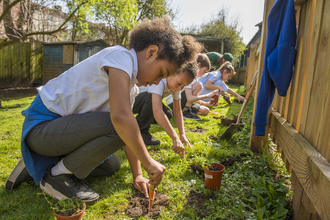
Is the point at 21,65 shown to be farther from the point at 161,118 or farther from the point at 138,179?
the point at 138,179

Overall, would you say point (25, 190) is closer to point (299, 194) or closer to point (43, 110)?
point (43, 110)

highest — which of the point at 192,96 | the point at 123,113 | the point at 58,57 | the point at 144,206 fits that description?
the point at 58,57

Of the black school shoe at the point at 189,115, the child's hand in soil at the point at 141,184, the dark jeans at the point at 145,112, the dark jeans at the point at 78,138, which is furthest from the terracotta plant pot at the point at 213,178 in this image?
the black school shoe at the point at 189,115

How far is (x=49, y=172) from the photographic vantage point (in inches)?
68.1

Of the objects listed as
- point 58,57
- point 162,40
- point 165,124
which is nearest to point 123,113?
point 162,40

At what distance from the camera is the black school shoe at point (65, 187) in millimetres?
1666

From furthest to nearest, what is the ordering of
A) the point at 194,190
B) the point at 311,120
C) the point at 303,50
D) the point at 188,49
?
the point at 194,190 → the point at 303,50 → the point at 188,49 → the point at 311,120

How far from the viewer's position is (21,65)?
10.2 m

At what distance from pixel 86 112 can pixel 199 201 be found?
1.16 metres

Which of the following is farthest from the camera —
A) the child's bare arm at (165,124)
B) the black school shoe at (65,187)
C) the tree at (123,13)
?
the tree at (123,13)

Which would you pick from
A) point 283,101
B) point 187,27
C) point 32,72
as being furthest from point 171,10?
point 283,101

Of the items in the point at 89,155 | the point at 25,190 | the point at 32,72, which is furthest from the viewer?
the point at 32,72

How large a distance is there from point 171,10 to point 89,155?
20.0 meters

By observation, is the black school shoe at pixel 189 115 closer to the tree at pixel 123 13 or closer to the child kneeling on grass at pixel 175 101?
the child kneeling on grass at pixel 175 101
